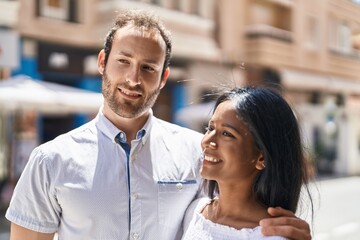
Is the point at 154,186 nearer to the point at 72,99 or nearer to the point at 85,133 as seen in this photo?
the point at 85,133

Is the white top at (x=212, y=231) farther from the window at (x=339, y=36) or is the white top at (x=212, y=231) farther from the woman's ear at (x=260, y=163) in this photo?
the window at (x=339, y=36)

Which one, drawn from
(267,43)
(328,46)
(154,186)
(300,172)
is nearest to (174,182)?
(154,186)

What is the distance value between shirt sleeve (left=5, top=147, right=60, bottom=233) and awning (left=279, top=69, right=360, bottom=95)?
1259 centimetres

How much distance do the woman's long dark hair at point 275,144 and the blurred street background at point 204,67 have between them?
0.67 ft

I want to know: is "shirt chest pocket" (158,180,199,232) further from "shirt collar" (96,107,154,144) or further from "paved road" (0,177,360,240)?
"paved road" (0,177,360,240)

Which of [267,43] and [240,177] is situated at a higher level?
[267,43]

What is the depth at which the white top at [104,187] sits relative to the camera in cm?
136

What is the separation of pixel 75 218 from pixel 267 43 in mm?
12056

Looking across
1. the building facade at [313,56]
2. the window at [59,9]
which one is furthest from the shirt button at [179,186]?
the building facade at [313,56]

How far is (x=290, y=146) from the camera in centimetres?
122

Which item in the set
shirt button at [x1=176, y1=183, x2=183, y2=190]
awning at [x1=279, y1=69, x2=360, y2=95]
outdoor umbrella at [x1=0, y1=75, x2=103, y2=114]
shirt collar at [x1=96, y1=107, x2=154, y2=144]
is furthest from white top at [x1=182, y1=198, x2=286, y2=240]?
awning at [x1=279, y1=69, x2=360, y2=95]

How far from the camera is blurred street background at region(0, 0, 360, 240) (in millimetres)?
6807

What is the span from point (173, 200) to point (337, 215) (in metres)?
6.17

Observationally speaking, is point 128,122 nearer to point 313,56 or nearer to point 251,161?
point 251,161
